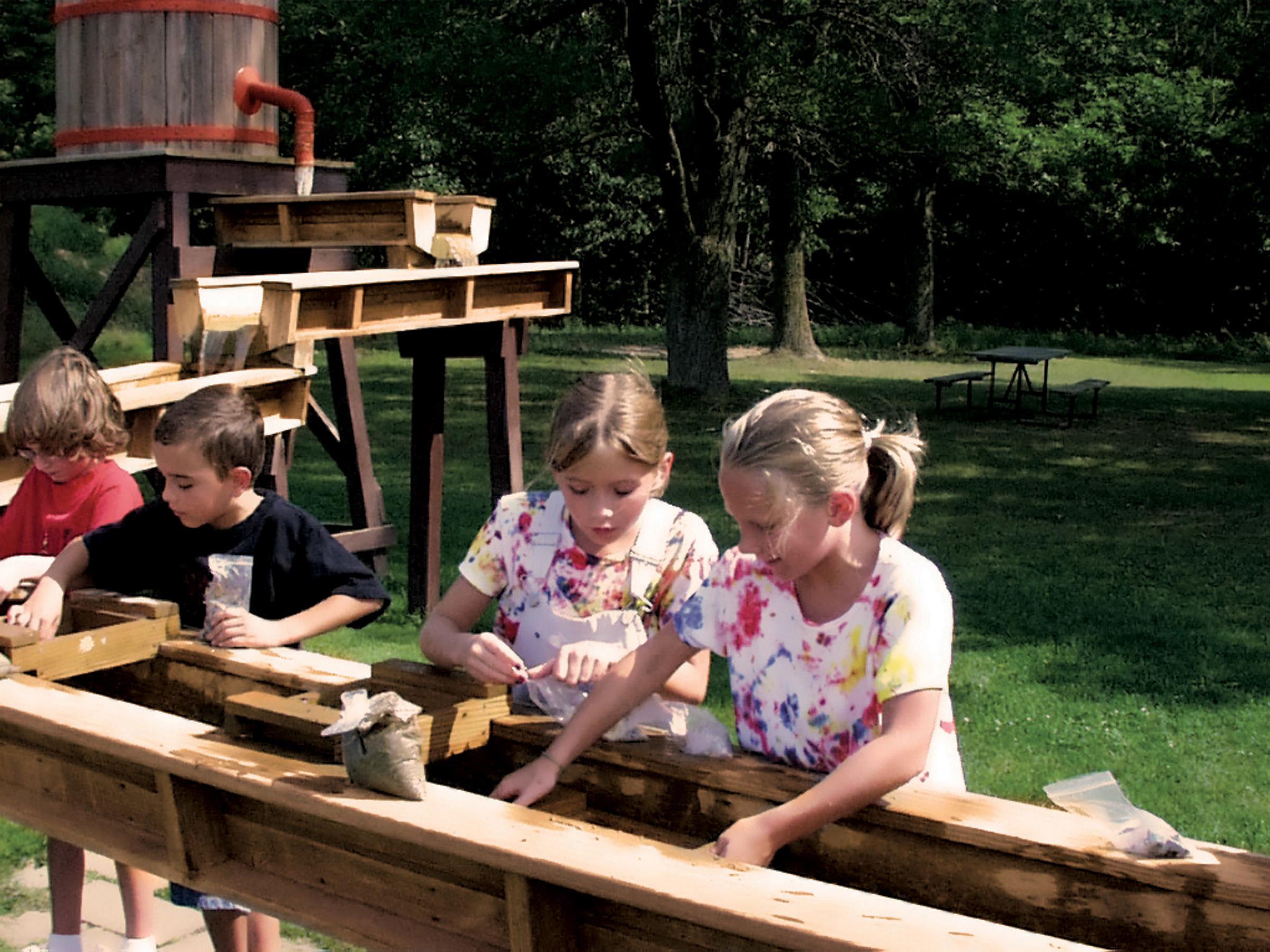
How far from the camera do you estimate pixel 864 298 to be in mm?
30875

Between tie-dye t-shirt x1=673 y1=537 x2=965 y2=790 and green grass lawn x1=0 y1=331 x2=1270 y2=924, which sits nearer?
tie-dye t-shirt x1=673 y1=537 x2=965 y2=790

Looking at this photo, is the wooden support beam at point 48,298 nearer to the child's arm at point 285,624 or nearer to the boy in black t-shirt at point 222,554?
the boy in black t-shirt at point 222,554

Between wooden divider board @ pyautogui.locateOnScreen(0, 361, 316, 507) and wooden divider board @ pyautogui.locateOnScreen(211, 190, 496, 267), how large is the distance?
4.00ft

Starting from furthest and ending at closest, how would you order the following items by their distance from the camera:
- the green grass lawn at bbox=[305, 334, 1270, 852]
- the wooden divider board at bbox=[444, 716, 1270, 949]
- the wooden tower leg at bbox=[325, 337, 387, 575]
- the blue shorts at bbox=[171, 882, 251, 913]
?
1. the wooden tower leg at bbox=[325, 337, 387, 575]
2. the green grass lawn at bbox=[305, 334, 1270, 852]
3. the blue shorts at bbox=[171, 882, 251, 913]
4. the wooden divider board at bbox=[444, 716, 1270, 949]

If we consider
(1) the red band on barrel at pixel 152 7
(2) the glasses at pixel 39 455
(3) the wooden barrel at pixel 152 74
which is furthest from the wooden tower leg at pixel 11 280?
(2) the glasses at pixel 39 455

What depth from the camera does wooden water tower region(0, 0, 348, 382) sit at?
254 inches

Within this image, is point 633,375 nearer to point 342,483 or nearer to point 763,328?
point 342,483

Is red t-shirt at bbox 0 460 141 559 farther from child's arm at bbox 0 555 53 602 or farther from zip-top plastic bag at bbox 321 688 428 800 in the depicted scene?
zip-top plastic bag at bbox 321 688 428 800

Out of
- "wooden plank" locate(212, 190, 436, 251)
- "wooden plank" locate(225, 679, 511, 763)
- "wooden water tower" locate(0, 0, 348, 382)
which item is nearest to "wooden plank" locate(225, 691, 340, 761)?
"wooden plank" locate(225, 679, 511, 763)

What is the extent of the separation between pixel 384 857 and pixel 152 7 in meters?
5.34

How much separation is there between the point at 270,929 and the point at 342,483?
29.1ft

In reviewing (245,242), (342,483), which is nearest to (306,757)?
(245,242)

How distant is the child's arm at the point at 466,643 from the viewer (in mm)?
2674

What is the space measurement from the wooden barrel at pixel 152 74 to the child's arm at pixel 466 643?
4.04 m
